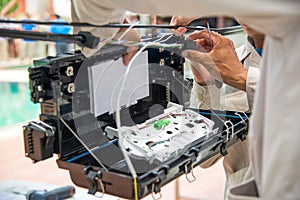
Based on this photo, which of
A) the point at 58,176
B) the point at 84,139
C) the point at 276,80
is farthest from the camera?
the point at 58,176

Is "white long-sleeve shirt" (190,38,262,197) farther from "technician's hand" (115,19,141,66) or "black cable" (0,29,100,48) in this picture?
"black cable" (0,29,100,48)

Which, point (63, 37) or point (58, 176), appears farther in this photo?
point (58, 176)

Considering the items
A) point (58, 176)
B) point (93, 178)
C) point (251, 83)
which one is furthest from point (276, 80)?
point (58, 176)

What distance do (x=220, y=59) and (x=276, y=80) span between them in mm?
487

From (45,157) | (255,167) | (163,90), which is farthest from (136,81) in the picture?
(255,167)

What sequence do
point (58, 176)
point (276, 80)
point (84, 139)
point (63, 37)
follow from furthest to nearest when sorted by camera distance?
1. point (58, 176)
2. point (84, 139)
3. point (63, 37)
4. point (276, 80)

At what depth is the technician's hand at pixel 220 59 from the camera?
1047mm

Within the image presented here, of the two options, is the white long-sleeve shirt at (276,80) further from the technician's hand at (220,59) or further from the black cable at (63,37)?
the technician's hand at (220,59)

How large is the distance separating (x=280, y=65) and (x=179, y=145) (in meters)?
0.32

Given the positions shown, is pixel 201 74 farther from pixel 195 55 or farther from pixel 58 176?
pixel 58 176

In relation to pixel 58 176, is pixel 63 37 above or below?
above

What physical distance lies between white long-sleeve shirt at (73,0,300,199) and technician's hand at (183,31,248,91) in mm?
438

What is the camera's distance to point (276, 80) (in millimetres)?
569

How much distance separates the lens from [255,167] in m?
0.64
